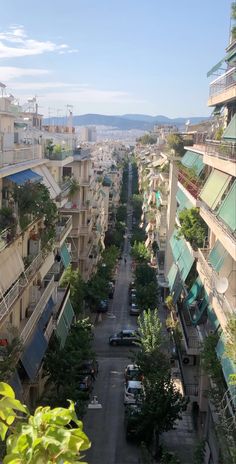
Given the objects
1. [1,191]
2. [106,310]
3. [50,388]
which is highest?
[1,191]

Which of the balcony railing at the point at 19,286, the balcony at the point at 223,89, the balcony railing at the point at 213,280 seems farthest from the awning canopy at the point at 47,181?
the balcony at the point at 223,89

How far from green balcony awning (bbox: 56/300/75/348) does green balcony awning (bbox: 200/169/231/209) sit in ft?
28.7

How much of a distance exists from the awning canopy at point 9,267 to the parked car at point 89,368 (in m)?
9.30

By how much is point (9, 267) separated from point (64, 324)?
9162 millimetres

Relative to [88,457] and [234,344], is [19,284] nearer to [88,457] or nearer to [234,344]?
[88,457]

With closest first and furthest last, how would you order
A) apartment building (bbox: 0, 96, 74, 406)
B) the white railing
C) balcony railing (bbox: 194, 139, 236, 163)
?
1. balcony railing (bbox: 194, 139, 236, 163)
2. apartment building (bbox: 0, 96, 74, 406)
3. the white railing

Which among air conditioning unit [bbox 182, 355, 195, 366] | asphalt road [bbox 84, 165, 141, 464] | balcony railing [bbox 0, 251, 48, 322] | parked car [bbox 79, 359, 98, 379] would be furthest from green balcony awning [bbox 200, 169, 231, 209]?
parked car [bbox 79, 359, 98, 379]

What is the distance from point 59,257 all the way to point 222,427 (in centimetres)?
1598

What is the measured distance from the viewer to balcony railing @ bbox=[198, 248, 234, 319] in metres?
15.8

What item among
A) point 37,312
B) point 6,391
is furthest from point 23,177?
point 6,391

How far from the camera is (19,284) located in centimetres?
1839

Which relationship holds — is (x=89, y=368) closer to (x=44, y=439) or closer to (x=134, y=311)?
(x=134, y=311)

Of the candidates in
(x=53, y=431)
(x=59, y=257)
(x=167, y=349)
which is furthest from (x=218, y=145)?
(x=53, y=431)

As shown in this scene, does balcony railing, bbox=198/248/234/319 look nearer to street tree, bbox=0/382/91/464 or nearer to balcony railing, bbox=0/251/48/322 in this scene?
balcony railing, bbox=0/251/48/322
